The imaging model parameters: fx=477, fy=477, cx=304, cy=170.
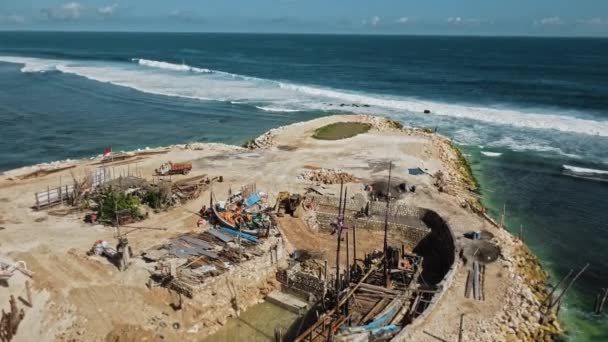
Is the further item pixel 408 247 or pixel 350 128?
pixel 350 128

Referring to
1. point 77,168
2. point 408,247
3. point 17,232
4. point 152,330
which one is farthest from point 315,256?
point 77,168

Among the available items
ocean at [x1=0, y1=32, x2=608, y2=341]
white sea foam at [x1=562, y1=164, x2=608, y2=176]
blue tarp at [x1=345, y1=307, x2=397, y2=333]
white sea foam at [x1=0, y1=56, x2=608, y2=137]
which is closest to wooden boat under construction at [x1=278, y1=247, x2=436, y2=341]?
blue tarp at [x1=345, y1=307, x2=397, y2=333]

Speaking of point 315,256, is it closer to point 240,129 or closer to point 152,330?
point 152,330

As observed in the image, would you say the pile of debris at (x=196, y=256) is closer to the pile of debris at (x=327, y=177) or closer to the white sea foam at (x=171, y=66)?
the pile of debris at (x=327, y=177)

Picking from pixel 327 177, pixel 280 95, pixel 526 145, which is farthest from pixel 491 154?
pixel 280 95

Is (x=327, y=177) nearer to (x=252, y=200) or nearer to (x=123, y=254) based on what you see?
(x=252, y=200)

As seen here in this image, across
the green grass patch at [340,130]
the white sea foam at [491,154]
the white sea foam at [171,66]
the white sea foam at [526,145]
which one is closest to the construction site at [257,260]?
the white sea foam at [491,154]
